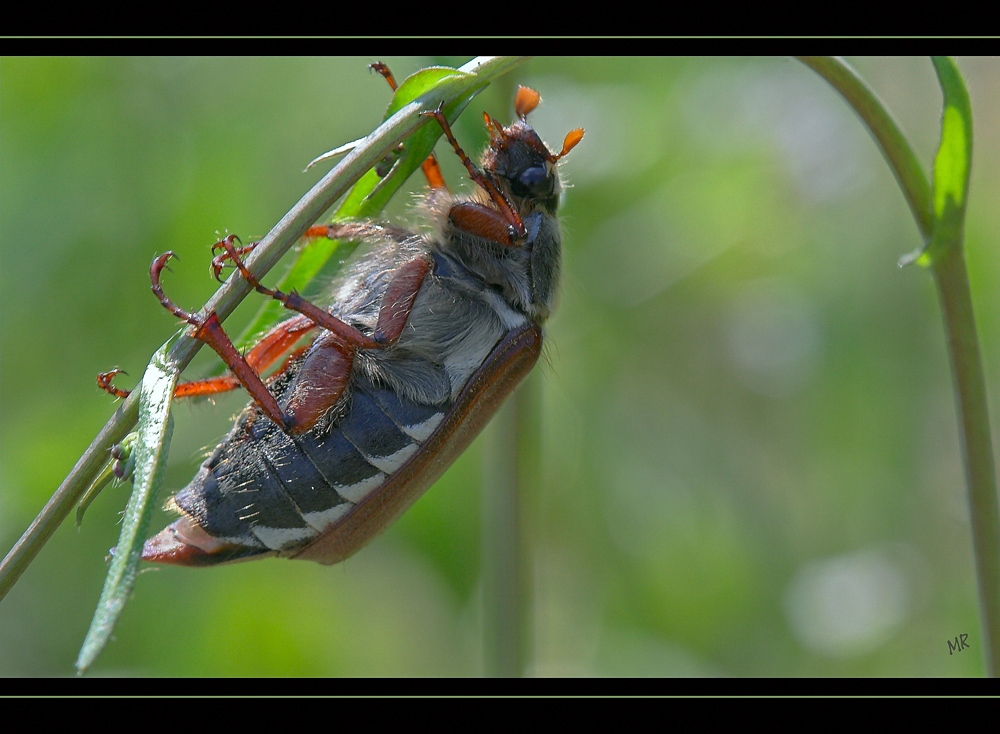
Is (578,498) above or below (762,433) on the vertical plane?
above

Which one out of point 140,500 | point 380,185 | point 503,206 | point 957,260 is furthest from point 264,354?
point 957,260

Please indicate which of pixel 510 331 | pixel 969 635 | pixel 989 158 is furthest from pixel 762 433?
pixel 510 331

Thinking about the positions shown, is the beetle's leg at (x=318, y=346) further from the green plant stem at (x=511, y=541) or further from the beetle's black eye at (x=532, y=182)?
the green plant stem at (x=511, y=541)

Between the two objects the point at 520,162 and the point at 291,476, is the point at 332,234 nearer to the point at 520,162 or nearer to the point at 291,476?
the point at 291,476

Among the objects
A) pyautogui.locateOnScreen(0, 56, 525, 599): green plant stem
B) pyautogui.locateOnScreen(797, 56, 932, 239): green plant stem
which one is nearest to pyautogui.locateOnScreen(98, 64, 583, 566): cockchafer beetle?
pyautogui.locateOnScreen(0, 56, 525, 599): green plant stem

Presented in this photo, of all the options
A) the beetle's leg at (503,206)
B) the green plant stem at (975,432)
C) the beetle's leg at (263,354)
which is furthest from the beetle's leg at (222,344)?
the green plant stem at (975,432)

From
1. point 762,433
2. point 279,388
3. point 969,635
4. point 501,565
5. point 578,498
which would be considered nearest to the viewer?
point 279,388

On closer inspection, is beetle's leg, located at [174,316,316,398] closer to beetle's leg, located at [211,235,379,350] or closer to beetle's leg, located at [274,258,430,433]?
beetle's leg, located at [274,258,430,433]

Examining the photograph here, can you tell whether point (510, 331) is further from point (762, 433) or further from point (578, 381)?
point (762, 433)
